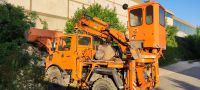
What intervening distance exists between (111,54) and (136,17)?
242 centimetres

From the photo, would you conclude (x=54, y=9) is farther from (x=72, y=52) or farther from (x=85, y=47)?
(x=72, y=52)

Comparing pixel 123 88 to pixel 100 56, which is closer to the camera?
pixel 123 88

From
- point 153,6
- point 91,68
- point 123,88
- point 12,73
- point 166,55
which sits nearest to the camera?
point 12,73

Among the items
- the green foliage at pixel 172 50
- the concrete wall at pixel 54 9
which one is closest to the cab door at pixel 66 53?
the concrete wall at pixel 54 9

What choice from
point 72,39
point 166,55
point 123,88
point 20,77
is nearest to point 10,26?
point 72,39

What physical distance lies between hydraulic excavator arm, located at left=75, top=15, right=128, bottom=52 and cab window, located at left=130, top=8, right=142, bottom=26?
1.39 m

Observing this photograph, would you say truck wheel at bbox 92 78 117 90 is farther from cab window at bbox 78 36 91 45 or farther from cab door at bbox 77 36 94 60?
cab window at bbox 78 36 91 45

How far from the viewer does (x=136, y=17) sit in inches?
571

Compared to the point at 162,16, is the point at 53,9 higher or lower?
higher

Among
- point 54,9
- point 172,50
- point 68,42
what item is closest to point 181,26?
point 172,50

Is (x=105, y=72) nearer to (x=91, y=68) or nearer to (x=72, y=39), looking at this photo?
(x=91, y=68)

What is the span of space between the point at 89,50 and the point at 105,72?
1984 millimetres

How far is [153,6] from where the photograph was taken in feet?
45.0

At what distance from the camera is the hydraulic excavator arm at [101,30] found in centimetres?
1306
